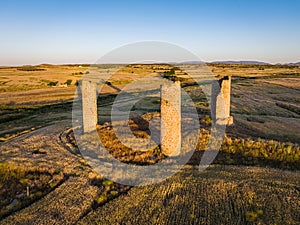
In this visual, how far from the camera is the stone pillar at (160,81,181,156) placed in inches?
530

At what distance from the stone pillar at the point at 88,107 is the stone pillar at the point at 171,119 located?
572 centimetres

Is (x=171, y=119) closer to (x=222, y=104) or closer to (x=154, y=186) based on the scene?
(x=154, y=186)

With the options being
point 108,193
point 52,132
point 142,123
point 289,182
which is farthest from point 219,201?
point 52,132

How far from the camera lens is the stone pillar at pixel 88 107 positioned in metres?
17.4

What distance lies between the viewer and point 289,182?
10.3m

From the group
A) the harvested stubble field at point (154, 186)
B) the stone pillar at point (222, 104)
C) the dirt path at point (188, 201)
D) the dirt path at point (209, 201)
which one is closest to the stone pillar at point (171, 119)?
the harvested stubble field at point (154, 186)

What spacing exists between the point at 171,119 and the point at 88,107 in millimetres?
6640

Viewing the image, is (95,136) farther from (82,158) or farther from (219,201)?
(219,201)

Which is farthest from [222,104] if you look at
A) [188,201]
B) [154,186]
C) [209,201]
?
[188,201]

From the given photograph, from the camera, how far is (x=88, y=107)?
17750 mm

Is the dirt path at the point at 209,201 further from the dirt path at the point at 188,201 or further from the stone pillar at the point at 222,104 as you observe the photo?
the stone pillar at the point at 222,104

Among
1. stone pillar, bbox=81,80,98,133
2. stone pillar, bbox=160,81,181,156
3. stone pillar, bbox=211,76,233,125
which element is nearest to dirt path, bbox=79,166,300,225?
stone pillar, bbox=160,81,181,156

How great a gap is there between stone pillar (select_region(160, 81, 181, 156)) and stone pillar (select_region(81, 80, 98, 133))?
5.72m

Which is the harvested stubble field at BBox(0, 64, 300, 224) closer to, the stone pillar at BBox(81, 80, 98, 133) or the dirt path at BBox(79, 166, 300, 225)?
the dirt path at BBox(79, 166, 300, 225)
